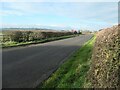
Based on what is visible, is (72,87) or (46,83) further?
A: (46,83)

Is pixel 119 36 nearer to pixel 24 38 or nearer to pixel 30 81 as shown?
pixel 30 81

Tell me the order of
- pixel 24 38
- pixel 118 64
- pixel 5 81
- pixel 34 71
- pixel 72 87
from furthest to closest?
pixel 24 38 < pixel 34 71 < pixel 5 81 < pixel 72 87 < pixel 118 64

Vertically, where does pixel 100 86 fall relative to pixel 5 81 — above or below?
above

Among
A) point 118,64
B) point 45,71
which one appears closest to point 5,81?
point 45,71

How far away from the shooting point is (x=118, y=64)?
5395 mm

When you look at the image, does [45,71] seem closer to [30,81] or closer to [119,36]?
[30,81]

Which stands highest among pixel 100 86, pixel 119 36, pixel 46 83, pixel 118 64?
pixel 119 36

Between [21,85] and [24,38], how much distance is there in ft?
100

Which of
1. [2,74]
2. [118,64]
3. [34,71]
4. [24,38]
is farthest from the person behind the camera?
[24,38]

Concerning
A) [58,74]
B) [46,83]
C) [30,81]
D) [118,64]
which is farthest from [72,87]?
[118,64]

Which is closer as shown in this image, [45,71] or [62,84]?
[62,84]

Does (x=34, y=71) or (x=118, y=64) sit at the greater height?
(x=118, y=64)

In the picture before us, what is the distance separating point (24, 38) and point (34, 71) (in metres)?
27.3

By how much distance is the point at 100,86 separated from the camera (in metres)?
5.99
